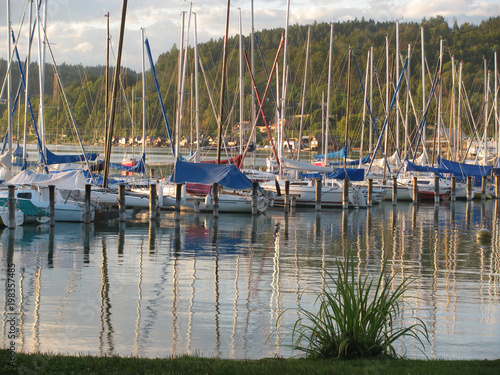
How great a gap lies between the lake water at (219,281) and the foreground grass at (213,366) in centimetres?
209

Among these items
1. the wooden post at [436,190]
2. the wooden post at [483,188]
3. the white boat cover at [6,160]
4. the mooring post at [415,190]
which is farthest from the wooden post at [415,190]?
the white boat cover at [6,160]

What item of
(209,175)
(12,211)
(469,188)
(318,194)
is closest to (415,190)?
(469,188)

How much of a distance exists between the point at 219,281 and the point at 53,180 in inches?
640

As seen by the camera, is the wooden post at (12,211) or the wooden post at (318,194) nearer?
the wooden post at (12,211)

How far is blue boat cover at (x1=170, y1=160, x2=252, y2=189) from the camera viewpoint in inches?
1436

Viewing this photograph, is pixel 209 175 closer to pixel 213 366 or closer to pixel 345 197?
pixel 345 197

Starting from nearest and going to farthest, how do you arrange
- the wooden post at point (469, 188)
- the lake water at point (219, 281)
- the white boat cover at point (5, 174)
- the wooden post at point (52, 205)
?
the lake water at point (219, 281) → the wooden post at point (52, 205) → the white boat cover at point (5, 174) → the wooden post at point (469, 188)

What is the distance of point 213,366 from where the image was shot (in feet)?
30.8

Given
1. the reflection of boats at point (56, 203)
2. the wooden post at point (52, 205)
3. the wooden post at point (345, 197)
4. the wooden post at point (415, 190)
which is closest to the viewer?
the wooden post at point (52, 205)

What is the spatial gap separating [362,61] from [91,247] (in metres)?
153

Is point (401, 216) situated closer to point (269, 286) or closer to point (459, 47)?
point (269, 286)

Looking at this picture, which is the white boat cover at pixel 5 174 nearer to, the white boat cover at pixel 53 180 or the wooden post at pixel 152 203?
the white boat cover at pixel 53 180

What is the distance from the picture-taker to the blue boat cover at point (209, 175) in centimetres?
3647

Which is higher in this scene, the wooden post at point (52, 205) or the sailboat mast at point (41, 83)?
the sailboat mast at point (41, 83)
